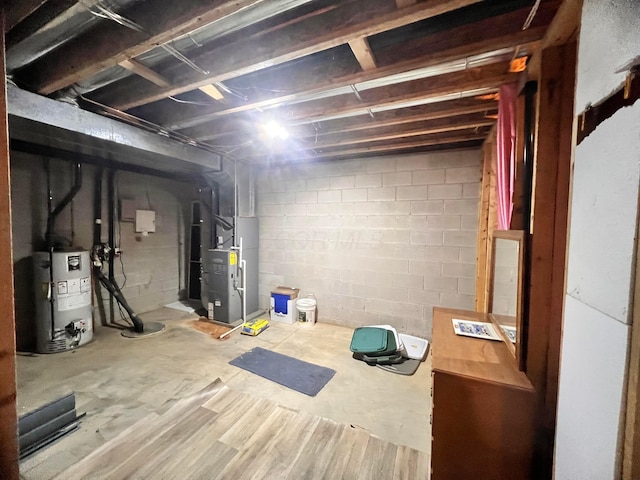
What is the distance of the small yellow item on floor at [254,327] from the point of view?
356 cm

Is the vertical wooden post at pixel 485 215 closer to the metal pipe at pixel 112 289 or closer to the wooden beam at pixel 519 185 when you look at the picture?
the wooden beam at pixel 519 185

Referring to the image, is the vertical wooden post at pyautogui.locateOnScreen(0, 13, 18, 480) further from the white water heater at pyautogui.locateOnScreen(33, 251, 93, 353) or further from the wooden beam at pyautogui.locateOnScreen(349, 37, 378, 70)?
the white water heater at pyautogui.locateOnScreen(33, 251, 93, 353)

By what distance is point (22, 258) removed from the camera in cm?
307

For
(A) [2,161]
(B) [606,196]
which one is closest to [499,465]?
(B) [606,196]

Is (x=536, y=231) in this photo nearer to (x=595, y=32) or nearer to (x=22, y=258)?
(x=595, y=32)

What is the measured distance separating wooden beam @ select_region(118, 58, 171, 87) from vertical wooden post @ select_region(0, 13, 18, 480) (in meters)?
0.66

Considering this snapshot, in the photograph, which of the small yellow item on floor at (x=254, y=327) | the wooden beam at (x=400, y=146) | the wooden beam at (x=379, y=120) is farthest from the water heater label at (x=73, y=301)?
the wooden beam at (x=400, y=146)

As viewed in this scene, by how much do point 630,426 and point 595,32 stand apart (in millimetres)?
1110

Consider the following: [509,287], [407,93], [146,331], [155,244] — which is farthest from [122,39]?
[155,244]

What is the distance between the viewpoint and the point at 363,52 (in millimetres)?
1493

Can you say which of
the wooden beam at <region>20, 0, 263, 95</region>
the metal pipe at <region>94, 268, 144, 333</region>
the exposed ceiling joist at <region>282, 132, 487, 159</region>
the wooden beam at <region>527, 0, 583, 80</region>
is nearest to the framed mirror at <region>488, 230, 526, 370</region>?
the wooden beam at <region>527, 0, 583, 80</region>

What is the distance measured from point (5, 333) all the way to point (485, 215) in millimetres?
3588

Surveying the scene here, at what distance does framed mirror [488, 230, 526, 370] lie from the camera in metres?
1.28

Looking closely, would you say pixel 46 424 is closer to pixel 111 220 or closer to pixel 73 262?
pixel 73 262
